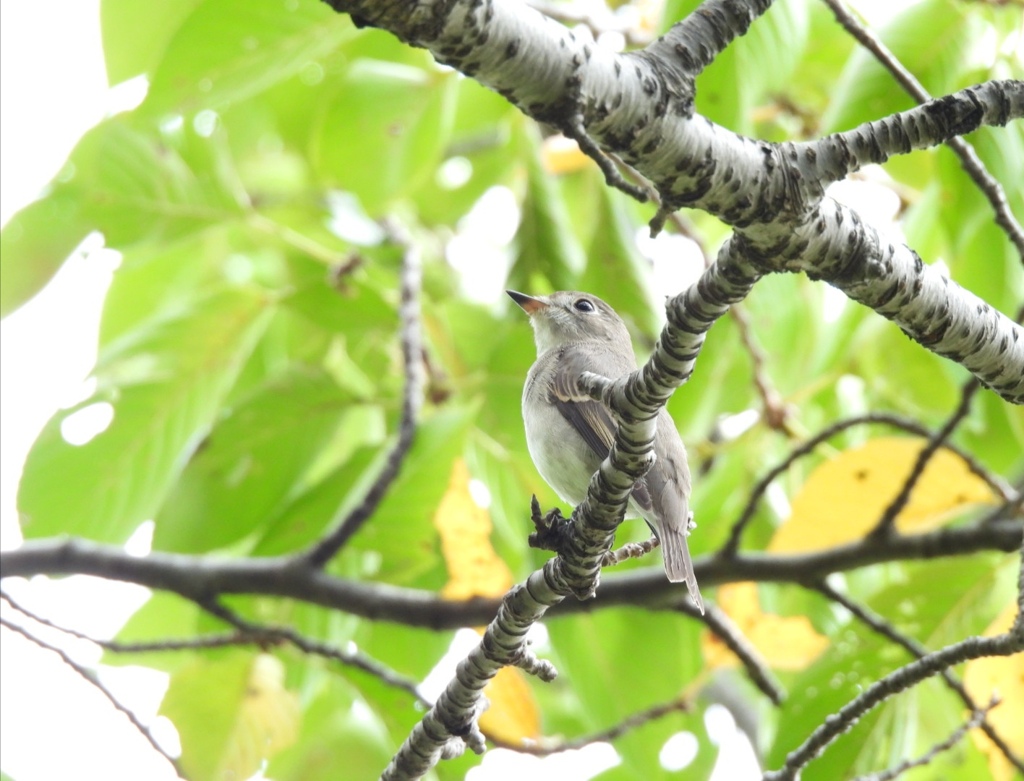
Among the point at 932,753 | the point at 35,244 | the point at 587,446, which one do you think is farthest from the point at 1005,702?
the point at 35,244

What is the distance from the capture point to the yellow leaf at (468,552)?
3656 mm

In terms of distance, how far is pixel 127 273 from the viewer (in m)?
4.92

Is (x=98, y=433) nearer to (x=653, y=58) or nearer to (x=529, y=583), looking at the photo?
(x=529, y=583)

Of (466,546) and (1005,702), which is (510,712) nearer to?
(466,546)

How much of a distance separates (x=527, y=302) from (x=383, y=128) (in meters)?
0.86

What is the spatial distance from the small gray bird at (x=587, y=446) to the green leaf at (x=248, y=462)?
882mm

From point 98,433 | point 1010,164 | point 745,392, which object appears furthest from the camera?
point 745,392

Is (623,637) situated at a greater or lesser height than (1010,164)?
lesser

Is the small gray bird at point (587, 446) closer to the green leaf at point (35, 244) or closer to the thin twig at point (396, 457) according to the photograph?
the thin twig at point (396, 457)

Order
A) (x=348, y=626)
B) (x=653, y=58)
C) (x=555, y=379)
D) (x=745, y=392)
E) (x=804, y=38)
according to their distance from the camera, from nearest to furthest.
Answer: (x=653, y=58), (x=804, y=38), (x=555, y=379), (x=348, y=626), (x=745, y=392)

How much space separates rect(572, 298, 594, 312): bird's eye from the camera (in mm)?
4395

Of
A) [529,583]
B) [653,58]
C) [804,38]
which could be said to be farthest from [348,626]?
[653,58]

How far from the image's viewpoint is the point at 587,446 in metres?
3.44

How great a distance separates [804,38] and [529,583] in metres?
2.10
